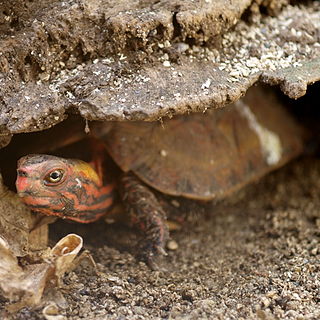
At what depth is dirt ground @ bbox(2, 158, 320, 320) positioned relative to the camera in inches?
89.6

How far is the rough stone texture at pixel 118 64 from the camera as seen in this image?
2.25m

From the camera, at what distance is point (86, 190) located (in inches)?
108

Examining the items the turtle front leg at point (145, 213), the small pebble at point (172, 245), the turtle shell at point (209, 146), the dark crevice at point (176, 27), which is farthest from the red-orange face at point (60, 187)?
the dark crevice at point (176, 27)

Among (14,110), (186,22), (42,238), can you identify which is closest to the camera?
(14,110)

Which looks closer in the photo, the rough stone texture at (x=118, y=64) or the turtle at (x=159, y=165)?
the rough stone texture at (x=118, y=64)

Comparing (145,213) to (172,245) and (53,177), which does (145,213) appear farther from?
(53,177)

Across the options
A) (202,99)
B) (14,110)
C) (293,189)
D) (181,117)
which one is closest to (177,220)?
(181,117)

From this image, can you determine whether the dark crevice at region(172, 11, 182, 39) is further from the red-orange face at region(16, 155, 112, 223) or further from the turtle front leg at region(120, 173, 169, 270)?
the turtle front leg at region(120, 173, 169, 270)

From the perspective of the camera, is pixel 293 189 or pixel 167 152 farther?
pixel 293 189

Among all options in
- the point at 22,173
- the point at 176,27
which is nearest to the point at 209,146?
the point at 176,27

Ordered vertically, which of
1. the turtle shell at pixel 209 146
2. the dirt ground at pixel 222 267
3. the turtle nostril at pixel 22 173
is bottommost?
the dirt ground at pixel 222 267

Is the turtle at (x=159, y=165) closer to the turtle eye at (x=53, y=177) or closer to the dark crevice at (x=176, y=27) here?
the turtle eye at (x=53, y=177)

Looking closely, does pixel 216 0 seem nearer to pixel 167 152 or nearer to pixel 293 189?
pixel 167 152

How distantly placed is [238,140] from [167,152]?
0.65m
